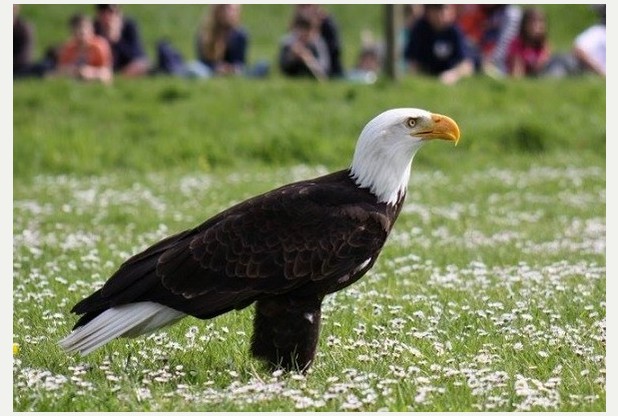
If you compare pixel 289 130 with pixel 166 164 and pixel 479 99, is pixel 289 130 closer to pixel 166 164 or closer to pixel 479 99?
pixel 166 164

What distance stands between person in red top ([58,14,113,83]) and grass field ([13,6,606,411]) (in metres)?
0.68

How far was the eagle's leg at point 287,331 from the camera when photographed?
6.64 m

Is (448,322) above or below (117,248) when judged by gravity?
above

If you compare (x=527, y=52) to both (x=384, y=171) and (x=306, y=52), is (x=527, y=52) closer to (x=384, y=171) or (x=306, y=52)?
(x=306, y=52)

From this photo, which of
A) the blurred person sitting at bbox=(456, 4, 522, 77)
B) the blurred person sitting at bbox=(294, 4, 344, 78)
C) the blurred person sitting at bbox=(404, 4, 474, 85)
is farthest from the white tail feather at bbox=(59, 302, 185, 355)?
the blurred person sitting at bbox=(456, 4, 522, 77)

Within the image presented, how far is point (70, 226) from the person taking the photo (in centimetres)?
1235

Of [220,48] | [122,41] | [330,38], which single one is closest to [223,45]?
[220,48]

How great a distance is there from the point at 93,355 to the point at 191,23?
25.7 m

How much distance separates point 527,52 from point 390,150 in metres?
15.8

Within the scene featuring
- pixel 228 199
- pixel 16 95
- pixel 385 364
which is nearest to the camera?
pixel 385 364

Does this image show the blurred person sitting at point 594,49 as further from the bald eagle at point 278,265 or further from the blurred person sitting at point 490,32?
the bald eagle at point 278,265

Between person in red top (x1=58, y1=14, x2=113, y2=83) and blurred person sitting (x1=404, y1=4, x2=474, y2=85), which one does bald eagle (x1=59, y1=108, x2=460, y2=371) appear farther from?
blurred person sitting (x1=404, y1=4, x2=474, y2=85)

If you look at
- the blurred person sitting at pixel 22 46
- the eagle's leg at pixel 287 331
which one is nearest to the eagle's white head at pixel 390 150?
the eagle's leg at pixel 287 331

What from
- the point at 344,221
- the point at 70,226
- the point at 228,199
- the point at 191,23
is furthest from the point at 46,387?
the point at 191,23
